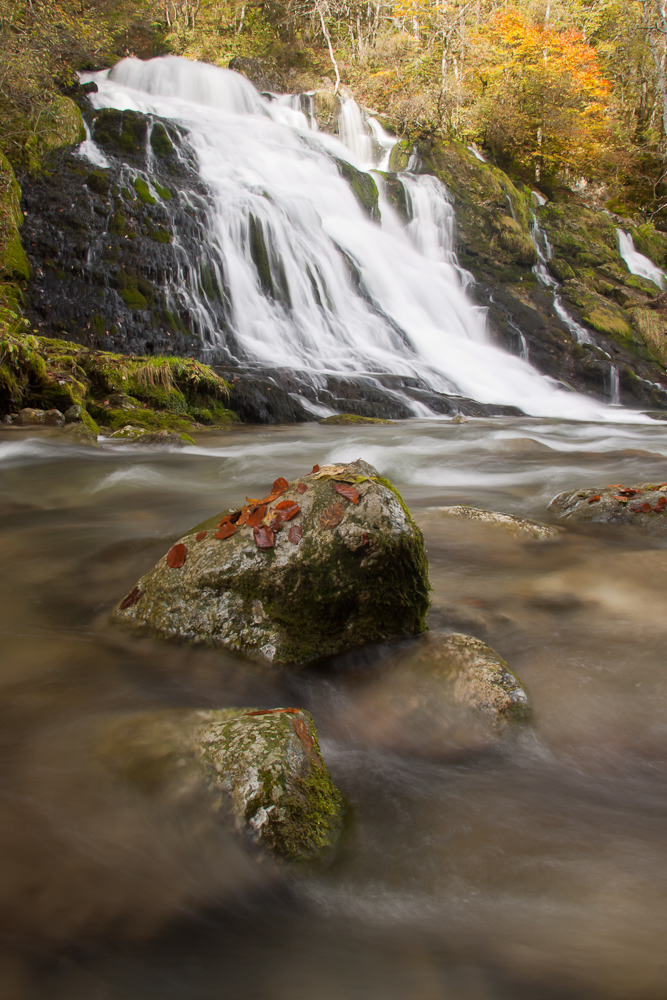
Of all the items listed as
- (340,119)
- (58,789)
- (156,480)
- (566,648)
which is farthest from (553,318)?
(58,789)

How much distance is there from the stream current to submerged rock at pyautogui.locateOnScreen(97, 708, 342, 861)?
0.06 metres

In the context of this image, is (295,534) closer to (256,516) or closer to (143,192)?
(256,516)

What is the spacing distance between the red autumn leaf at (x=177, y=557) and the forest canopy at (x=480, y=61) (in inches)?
818

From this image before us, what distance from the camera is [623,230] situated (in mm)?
23328

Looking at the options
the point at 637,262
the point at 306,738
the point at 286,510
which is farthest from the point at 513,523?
the point at 637,262

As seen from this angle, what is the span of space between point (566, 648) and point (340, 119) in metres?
26.7

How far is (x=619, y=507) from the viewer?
431 cm

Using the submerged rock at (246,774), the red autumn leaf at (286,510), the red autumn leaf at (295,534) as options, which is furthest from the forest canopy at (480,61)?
the submerged rock at (246,774)

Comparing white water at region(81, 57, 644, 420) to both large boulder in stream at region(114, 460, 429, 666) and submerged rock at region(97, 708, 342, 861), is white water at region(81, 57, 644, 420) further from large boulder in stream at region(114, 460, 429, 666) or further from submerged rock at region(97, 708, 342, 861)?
submerged rock at region(97, 708, 342, 861)

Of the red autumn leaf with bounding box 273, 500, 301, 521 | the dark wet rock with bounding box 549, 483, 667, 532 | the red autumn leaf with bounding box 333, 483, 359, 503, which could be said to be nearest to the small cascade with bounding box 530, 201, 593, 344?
the dark wet rock with bounding box 549, 483, 667, 532

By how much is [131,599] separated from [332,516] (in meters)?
1.02

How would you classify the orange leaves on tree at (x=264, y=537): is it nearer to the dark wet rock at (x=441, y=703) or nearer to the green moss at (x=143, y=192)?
the dark wet rock at (x=441, y=703)

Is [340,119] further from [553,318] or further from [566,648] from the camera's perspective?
[566,648]

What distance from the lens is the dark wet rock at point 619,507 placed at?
4.18m
